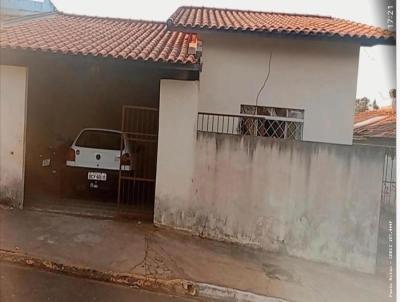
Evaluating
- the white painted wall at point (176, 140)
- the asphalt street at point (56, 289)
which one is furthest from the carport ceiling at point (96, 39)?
the asphalt street at point (56, 289)

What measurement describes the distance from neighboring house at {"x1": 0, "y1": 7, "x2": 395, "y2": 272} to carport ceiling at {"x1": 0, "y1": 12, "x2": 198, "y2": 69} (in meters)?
0.03

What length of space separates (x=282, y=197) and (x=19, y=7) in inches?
133

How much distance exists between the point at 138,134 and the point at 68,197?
5.32 ft

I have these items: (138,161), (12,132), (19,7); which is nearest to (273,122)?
(138,161)

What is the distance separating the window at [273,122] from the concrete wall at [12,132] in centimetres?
284

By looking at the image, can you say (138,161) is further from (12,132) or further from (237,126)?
(12,132)

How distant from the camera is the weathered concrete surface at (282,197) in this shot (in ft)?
15.8

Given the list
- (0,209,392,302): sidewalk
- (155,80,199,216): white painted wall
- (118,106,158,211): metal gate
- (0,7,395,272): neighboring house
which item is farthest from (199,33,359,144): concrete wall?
(0,209,392,302): sidewalk

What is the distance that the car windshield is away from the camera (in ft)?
21.8

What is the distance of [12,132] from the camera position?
16.7ft

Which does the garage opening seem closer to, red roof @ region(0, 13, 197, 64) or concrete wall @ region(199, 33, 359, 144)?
red roof @ region(0, 13, 197, 64)

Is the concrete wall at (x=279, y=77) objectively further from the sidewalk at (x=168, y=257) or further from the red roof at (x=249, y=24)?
the sidewalk at (x=168, y=257)

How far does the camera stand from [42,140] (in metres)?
6.27

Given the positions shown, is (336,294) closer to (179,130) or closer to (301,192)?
(301,192)
